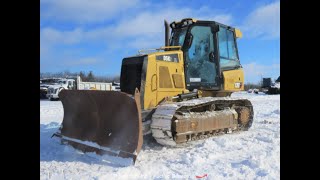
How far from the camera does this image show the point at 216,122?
7141 mm

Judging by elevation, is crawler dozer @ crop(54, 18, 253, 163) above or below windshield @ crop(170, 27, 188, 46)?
below

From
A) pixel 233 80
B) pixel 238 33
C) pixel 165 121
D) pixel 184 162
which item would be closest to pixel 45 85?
pixel 238 33

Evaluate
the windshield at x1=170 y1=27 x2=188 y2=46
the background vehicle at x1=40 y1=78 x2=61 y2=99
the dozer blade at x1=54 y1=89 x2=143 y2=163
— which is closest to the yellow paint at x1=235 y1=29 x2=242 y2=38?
the windshield at x1=170 y1=27 x2=188 y2=46

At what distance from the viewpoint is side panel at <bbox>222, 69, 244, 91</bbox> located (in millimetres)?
7802

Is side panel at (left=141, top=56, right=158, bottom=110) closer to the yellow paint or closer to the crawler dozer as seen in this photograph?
the crawler dozer

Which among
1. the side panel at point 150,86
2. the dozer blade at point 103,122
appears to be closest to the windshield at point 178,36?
the side panel at point 150,86

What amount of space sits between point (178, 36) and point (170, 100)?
5.93 ft

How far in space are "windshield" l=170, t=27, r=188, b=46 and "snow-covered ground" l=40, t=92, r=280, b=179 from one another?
8.02ft
